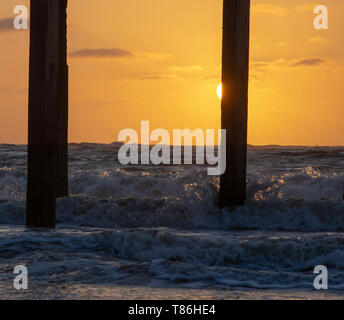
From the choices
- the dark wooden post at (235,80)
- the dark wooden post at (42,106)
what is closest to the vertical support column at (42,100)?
the dark wooden post at (42,106)

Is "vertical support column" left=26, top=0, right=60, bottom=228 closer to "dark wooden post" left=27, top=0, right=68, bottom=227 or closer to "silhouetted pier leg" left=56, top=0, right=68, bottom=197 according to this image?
"dark wooden post" left=27, top=0, right=68, bottom=227

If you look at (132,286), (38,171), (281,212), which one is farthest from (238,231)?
(132,286)

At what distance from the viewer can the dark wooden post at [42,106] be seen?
6449mm

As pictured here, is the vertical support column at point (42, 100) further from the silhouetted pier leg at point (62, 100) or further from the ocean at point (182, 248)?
the silhouetted pier leg at point (62, 100)

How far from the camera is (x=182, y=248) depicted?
6.00 metres

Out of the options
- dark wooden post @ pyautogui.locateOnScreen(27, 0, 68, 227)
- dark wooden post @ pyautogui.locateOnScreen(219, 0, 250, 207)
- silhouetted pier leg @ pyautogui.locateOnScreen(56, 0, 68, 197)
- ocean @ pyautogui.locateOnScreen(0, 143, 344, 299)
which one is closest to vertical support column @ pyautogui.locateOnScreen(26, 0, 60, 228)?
dark wooden post @ pyautogui.locateOnScreen(27, 0, 68, 227)

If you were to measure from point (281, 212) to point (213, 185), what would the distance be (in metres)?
1.17

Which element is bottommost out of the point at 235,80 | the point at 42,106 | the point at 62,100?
the point at 42,106

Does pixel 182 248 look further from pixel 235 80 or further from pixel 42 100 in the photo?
pixel 235 80

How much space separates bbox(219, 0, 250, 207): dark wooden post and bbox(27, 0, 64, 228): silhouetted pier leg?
1992 mm

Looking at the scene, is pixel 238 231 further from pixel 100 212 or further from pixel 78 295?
pixel 78 295

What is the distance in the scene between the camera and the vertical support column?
6449 millimetres

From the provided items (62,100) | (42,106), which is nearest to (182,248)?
(42,106)

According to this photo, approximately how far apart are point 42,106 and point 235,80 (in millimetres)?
2262
